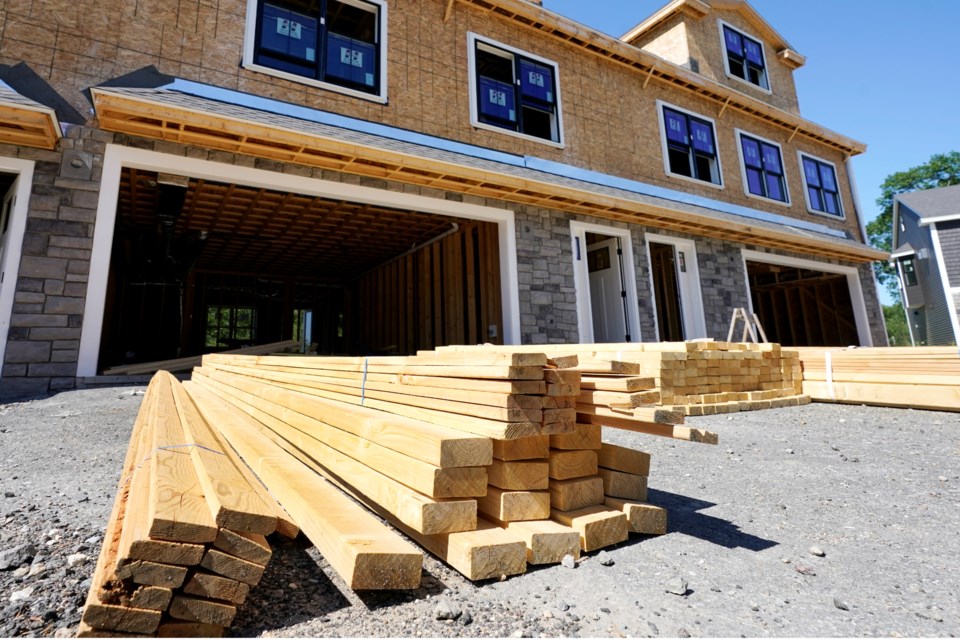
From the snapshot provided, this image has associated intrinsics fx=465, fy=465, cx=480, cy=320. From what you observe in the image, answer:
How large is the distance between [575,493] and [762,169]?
15.6 meters

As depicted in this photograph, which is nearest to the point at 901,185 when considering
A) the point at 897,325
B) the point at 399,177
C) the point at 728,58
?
the point at 897,325

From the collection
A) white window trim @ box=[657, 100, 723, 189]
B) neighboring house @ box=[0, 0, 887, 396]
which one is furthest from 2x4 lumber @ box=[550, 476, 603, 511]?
white window trim @ box=[657, 100, 723, 189]

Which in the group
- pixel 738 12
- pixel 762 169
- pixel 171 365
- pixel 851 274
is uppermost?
pixel 738 12

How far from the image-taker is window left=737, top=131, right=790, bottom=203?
14117 millimetres

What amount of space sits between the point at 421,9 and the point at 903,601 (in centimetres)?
1121

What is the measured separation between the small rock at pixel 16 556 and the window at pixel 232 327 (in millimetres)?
16258

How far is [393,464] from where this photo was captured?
7.75 feet

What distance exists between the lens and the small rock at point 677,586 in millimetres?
2031

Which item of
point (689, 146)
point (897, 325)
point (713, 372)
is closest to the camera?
point (713, 372)

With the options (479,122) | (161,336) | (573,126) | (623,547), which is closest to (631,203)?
(573,126)

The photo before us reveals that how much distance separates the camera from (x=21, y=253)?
20.1ft

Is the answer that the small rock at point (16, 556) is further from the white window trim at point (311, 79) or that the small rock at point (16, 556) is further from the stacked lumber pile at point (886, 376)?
the stacked lumber pile at point (886, 376)

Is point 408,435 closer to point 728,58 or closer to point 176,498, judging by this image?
point 176,498

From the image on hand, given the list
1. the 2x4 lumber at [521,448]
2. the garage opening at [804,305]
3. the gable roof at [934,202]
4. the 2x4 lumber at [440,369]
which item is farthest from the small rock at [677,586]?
the gable roof at [934,202]
